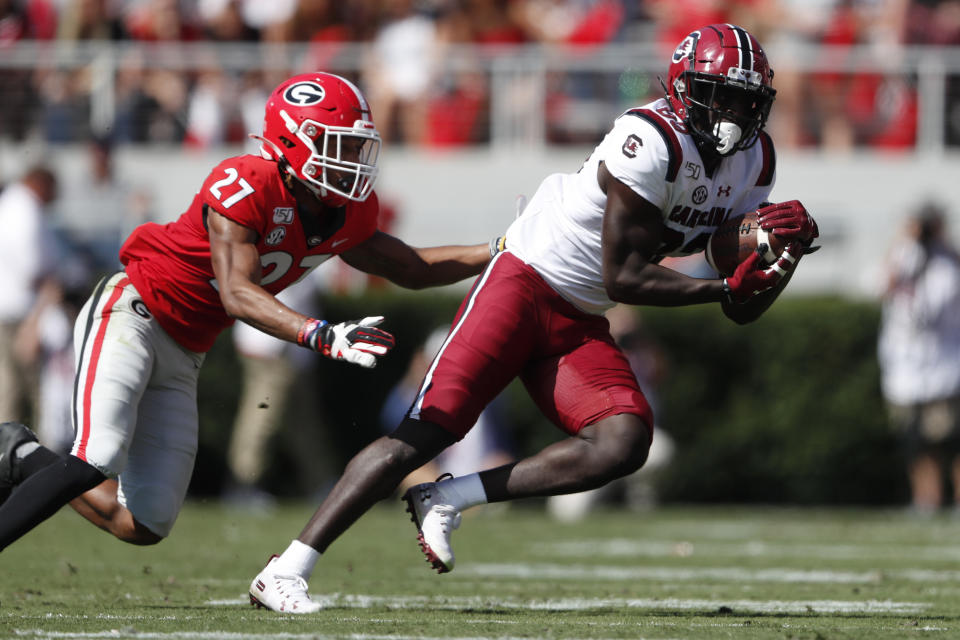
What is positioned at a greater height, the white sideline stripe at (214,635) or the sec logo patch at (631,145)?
the sec logo patch at (631,145)

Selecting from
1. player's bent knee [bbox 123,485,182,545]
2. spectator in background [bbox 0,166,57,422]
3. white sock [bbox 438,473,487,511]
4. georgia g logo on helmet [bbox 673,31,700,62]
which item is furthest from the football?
spectator in background [bbox 0,166,57,422]

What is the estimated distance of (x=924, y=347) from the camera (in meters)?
10.2

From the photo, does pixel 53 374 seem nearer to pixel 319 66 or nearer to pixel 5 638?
pixel 319 66

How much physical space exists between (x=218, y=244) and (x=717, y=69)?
170 cm

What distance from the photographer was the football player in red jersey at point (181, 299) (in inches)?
187

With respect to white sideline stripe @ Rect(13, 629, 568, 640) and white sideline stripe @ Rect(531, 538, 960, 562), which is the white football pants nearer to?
white sideline stripe @ Rect(13, 629, 568, 640)

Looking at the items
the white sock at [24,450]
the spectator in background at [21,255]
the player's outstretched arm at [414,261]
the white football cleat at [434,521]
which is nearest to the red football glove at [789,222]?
the player's outstretched arm at [414,261]

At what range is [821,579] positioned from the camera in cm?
636

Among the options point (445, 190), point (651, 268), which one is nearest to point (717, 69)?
point (651, 268)

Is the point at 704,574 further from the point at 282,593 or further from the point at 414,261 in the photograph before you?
the point at 282,593

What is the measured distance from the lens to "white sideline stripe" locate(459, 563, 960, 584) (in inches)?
251

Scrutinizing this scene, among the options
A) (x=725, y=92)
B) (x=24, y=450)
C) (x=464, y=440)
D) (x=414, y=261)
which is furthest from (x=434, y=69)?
(x=24, y=450)

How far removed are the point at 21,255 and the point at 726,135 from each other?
19.1 feet

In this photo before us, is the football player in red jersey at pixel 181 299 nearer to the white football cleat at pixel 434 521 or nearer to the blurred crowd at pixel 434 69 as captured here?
the white football cleat at pixel 434 521
